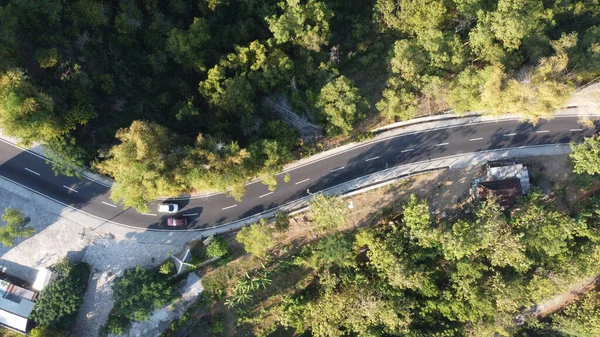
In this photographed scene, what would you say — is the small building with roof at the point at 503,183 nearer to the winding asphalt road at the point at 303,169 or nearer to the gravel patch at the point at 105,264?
the winding asphalt road at the point at 303,169

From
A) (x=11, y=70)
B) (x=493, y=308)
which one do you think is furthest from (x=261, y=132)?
(x=493, y=308)

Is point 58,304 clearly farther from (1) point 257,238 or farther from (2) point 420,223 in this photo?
(2) point 420,223

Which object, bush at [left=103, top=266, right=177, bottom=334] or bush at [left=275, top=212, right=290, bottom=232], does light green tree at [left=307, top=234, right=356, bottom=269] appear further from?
bush at [left=103, top=266, right=177, bottom=334]

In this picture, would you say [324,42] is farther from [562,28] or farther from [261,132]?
[562,28]

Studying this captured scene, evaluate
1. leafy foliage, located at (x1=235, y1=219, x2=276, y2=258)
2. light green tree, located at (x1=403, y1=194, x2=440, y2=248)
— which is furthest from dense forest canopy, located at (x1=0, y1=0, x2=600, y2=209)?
light green tree, located at (x1=403, y1=194, x2=440, y2=248)

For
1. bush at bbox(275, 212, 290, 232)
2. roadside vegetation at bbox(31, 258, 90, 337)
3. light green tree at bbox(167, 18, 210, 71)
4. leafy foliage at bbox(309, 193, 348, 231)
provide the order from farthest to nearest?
light green tree at bbox(167, 18, 210, 71), bush at bbox(275, 212, 290, 232), leafy foliage at bbox(309, 193, 348, 231), roadside vegetation at bbox(31, 258, 90, 337)

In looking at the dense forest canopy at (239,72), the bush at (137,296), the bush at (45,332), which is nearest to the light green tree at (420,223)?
the dense forest canopy at (239,72)

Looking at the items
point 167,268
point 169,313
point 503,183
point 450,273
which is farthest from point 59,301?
point 503,183
